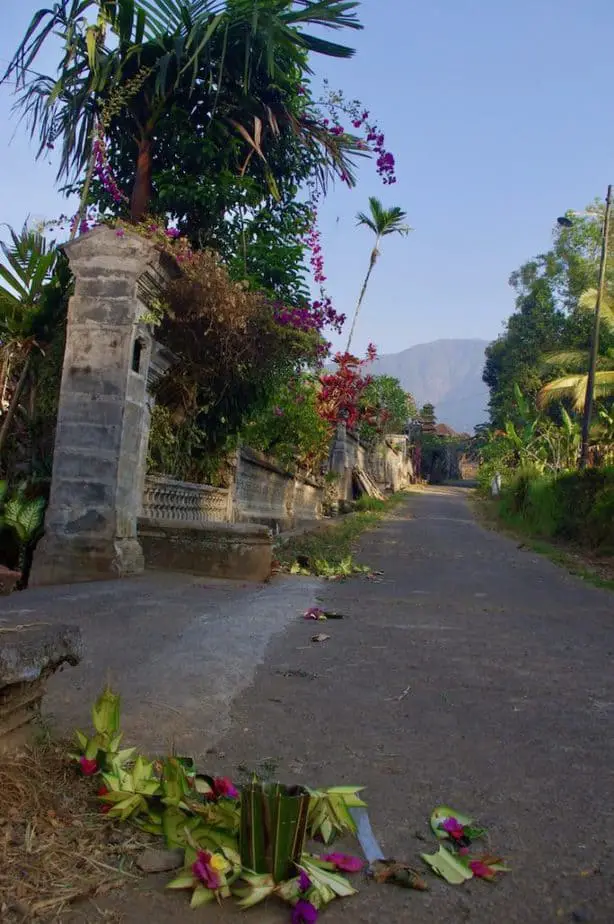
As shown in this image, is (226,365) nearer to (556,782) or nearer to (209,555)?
(209,555)

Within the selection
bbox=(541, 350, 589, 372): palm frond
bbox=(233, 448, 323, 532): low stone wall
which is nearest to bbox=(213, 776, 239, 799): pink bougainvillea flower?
bbox=(233, 448, 323, 532): low stone wall

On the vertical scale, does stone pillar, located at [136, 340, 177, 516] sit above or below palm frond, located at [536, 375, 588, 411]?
below

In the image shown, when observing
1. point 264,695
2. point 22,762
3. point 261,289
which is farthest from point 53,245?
point 22,762

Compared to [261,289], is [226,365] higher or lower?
lower

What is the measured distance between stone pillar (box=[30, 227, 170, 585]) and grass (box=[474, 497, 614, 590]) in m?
5.72

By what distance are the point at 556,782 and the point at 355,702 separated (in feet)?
3.56

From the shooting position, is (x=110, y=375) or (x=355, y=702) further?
(x=110, y=375)

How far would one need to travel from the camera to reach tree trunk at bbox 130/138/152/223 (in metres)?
9.85

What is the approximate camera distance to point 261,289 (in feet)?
31.3

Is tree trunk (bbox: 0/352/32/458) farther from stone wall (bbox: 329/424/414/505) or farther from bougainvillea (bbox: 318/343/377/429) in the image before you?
stone wall (bbox: 329/424/414/505)

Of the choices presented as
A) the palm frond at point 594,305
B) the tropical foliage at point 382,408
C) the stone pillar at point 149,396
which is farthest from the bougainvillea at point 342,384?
the palm frond at point 594,305

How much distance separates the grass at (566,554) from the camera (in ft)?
33.0

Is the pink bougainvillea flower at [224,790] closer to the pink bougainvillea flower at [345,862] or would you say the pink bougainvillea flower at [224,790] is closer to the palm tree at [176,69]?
the pink bougainvillea flower at [345,862]

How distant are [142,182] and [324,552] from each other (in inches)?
210
